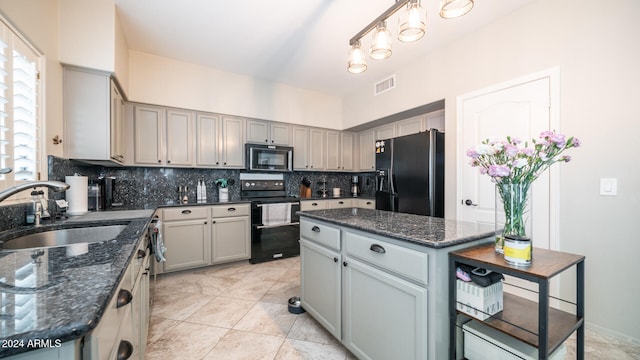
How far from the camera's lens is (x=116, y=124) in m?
2.54

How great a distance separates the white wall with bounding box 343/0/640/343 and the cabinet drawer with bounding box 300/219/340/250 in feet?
6.37

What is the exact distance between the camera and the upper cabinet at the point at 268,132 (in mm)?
3891

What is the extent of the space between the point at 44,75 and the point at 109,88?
0.47m

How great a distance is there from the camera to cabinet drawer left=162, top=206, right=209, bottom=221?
3.07m

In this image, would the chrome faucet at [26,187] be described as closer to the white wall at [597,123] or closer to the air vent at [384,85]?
the white wall at [597,123]

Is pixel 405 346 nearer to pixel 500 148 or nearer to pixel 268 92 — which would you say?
pixel 500 148

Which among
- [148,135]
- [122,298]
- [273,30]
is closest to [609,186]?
[122,298]

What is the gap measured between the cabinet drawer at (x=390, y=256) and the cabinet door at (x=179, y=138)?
2.75m

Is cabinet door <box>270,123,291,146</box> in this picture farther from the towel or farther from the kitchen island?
the kitchen island

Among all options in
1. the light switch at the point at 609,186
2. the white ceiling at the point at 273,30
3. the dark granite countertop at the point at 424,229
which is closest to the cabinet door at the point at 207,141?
the white ceiling at the point at 273,30

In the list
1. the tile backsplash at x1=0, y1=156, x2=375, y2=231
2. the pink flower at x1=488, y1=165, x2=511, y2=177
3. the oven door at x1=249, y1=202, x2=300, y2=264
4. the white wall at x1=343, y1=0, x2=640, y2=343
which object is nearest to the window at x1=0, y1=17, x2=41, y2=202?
the tile backsplash at x1=0, y1=156, x2=375, y2=231

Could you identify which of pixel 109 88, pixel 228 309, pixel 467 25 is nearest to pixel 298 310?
pixel 228 309

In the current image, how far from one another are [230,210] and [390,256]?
Answer: 2.66 metres

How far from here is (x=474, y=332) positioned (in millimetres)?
1222
